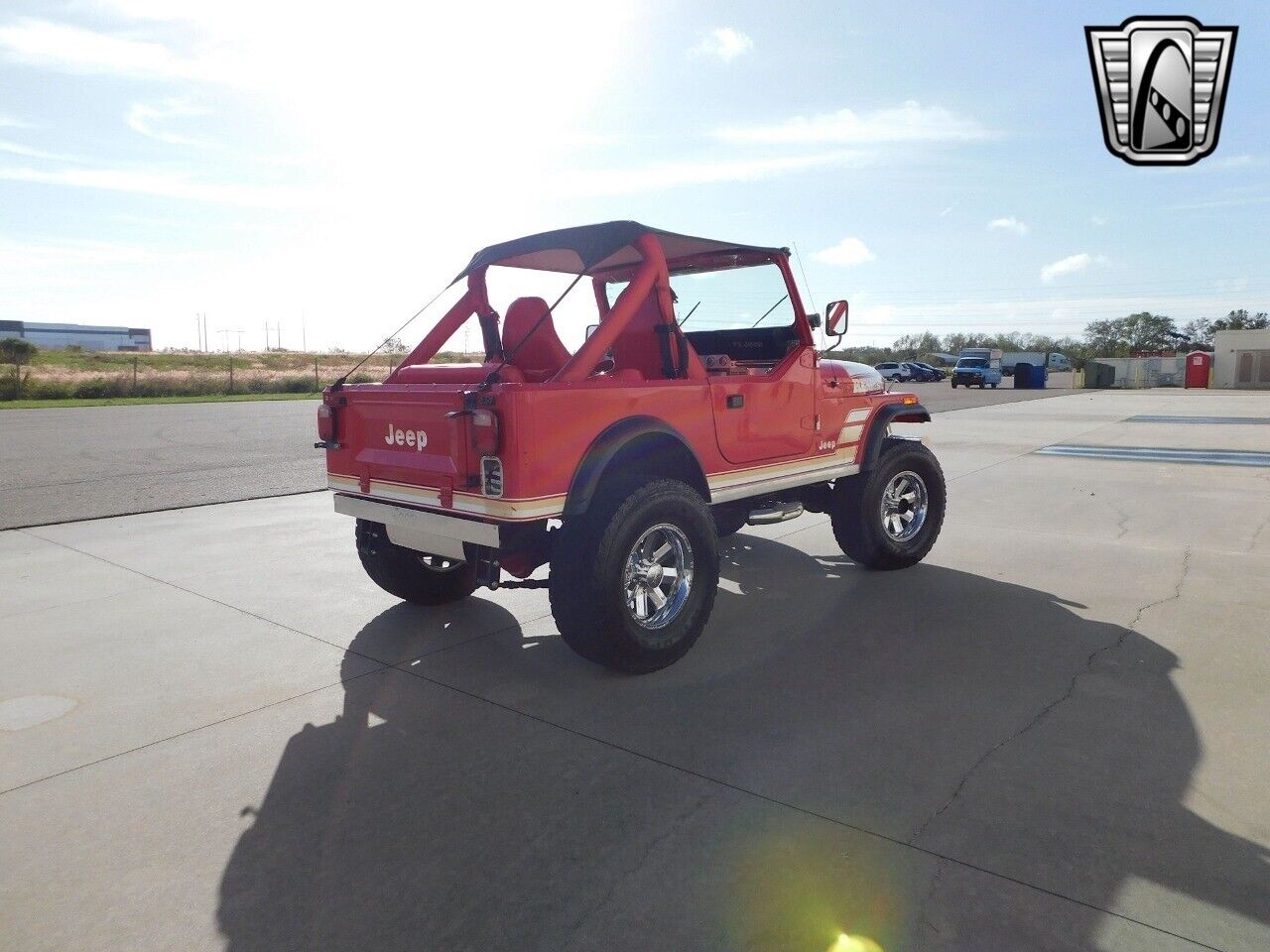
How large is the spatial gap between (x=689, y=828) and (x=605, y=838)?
276 mm

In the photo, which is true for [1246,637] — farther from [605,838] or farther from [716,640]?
[605,838]

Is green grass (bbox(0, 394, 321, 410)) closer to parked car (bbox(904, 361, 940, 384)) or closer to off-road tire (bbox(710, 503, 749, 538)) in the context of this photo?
off-road tire (bbox(710, 503, 749, 538))

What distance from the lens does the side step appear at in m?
5.38

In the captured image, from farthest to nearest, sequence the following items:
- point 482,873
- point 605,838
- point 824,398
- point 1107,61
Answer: point 1107,61, point 824,398, point 605,838, point 482,873

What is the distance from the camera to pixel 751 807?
2.91 m

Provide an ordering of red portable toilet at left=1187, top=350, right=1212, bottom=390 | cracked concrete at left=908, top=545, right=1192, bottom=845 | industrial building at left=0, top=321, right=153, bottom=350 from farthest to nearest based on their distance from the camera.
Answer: industrial building at left=0, top=321, right=153, bottom=350, red portable toilet at left=1187, top=350, right=1212, bottom=390, cracked concrete at left=908, top=545, right=1192, bottom=845

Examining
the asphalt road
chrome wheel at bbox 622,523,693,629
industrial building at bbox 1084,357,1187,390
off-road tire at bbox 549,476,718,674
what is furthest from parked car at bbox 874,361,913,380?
off-road tire at bbox 549,476,718,674

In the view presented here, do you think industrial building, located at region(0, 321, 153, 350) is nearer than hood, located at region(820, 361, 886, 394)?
No

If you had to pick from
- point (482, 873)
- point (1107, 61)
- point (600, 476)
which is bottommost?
point (482, 873)

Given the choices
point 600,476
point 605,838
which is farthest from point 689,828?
point 600,476

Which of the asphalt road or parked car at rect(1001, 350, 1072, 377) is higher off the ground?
parked car at rect(1001, 350, 1072, 377)

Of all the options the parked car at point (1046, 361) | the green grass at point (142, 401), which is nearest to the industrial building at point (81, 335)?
the green grass at point (142, 401)

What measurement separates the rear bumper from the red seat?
1.05 metres

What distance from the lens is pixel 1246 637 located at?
4.54m
